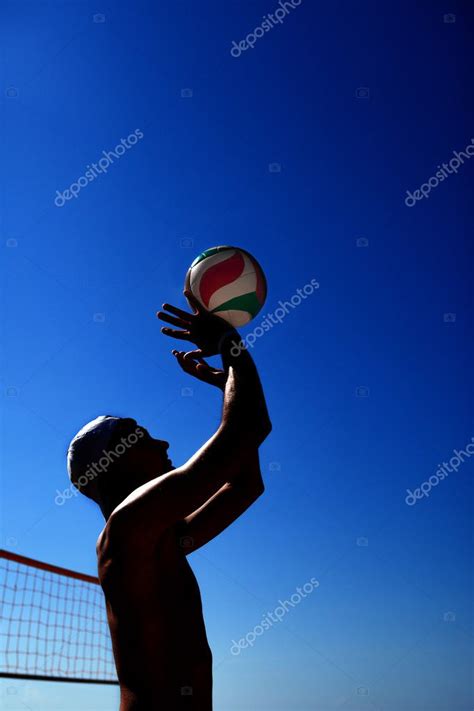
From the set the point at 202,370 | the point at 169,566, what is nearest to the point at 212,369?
the point at 202,370

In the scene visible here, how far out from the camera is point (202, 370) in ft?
9.04

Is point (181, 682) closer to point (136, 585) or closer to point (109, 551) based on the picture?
point (136, 585)

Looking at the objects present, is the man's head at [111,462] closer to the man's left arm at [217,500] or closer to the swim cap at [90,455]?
the swim cap at [90,455]

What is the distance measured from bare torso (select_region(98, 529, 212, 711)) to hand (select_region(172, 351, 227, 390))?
2.37ft

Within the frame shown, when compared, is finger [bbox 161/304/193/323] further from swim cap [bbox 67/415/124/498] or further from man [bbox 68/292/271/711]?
swim cap [bbox 67/415/124/498]

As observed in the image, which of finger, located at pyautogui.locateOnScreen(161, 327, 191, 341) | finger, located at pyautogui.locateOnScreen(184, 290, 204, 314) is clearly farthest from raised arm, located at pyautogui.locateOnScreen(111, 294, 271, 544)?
finger, located at pyautogui.locateOnScreen(184, 290, 204, 314)

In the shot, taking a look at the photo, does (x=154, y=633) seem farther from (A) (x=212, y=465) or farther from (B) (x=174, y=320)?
(B) (x=174, y=320)

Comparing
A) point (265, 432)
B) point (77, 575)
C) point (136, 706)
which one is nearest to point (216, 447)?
point (265, 432)

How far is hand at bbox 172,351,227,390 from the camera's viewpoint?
274 cm

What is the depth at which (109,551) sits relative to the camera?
2223 millimetres

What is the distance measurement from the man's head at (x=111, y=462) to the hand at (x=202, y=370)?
14.3 inches

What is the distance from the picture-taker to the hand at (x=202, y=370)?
2.74 meters

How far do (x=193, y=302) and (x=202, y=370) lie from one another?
0.37 meters

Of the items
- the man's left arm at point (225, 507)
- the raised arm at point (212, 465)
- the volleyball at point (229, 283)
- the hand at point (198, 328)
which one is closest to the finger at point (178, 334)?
the hand at point (198, 328)
